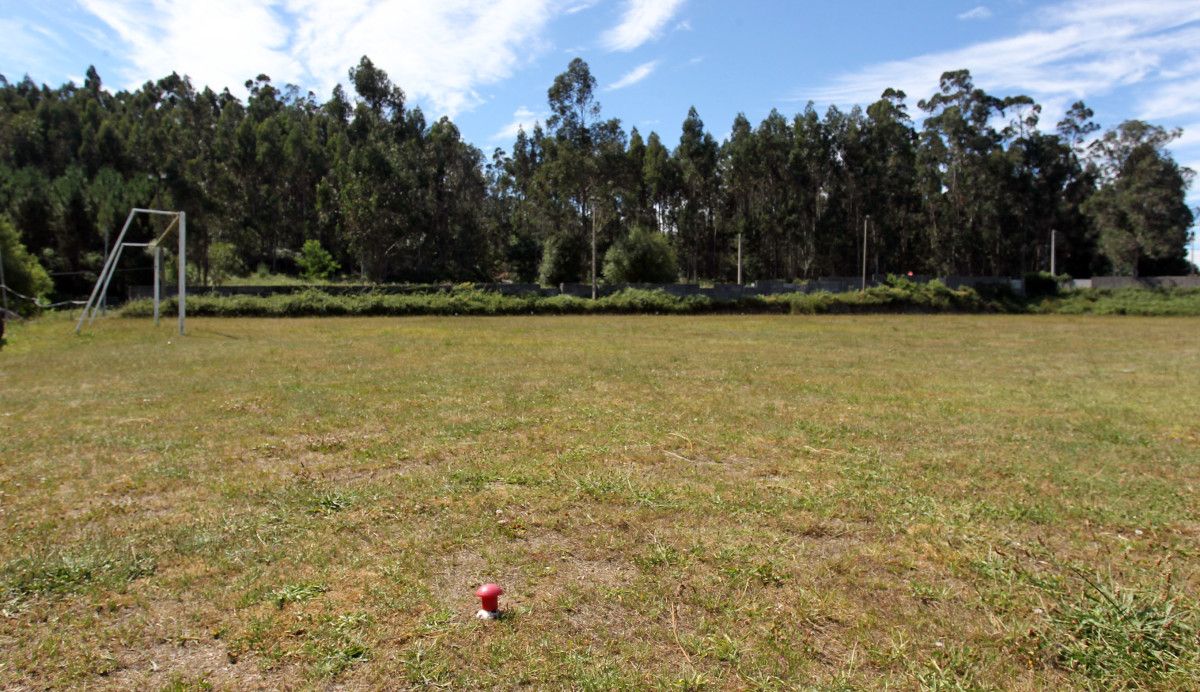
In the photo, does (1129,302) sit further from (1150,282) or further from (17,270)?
(17,270)

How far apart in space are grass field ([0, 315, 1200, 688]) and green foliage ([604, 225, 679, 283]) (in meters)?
45.6

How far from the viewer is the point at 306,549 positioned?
4336mm

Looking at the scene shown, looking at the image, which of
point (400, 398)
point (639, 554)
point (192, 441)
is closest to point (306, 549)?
point (639, 554)

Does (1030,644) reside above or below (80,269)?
below

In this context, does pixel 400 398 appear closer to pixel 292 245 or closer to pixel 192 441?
pixel 192 441

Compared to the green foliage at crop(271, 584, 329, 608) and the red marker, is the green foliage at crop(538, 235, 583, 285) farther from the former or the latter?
the red marker

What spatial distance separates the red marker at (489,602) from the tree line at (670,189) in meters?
54.2

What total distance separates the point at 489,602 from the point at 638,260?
53.3 meters

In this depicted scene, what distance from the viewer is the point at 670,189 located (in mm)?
69250

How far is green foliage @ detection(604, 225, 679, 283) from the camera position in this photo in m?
55.8

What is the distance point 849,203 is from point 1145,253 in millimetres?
25875

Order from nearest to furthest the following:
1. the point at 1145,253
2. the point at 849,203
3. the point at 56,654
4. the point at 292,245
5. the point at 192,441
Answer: the point at 56,654
the point at 192,441
the point at 1145,253
the point at 849,203
the point at 292,245

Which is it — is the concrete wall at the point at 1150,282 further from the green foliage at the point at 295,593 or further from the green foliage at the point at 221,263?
the green foliage at the point at 221,263

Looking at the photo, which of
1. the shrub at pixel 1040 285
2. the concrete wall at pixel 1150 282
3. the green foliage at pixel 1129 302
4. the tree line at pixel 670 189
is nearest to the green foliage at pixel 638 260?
the tree line at pixel 670 189
